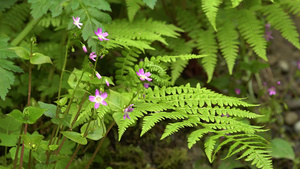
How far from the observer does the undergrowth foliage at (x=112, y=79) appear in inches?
60.2

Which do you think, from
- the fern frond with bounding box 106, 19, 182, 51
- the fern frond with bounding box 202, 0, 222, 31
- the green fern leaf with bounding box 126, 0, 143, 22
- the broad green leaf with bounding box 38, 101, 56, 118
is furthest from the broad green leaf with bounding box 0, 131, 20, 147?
the fern frond with bounding box 202, 0, 222, 31

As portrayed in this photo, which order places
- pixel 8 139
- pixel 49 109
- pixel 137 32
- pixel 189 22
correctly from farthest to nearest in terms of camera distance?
pixel 189 22 < pixel 137 32 < pixel 8 139 < pixel 49 109

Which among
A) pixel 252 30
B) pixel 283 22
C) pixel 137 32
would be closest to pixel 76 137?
pixel 137 32

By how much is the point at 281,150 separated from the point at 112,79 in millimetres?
1444

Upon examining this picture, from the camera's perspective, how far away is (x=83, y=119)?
6.23 feet

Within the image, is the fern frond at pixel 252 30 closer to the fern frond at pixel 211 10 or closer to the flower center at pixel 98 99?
the fern frond at pixel 211 10

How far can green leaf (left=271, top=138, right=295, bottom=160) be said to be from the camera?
257cm

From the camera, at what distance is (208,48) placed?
8.54ft

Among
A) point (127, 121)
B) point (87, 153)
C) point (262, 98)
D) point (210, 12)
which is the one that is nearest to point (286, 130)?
point (262, 98)

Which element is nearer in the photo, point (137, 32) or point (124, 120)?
point (124, 120)

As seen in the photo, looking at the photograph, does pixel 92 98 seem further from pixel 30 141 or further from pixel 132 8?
pixel 132 8

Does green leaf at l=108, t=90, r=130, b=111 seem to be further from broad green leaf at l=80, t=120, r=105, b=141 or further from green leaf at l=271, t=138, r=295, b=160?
green leaf at l=271, t=138, r=295, b=160

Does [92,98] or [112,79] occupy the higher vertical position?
[92,98]

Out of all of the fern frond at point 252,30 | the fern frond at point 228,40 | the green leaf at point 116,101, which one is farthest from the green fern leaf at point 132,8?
the green leaf at point 116,101
